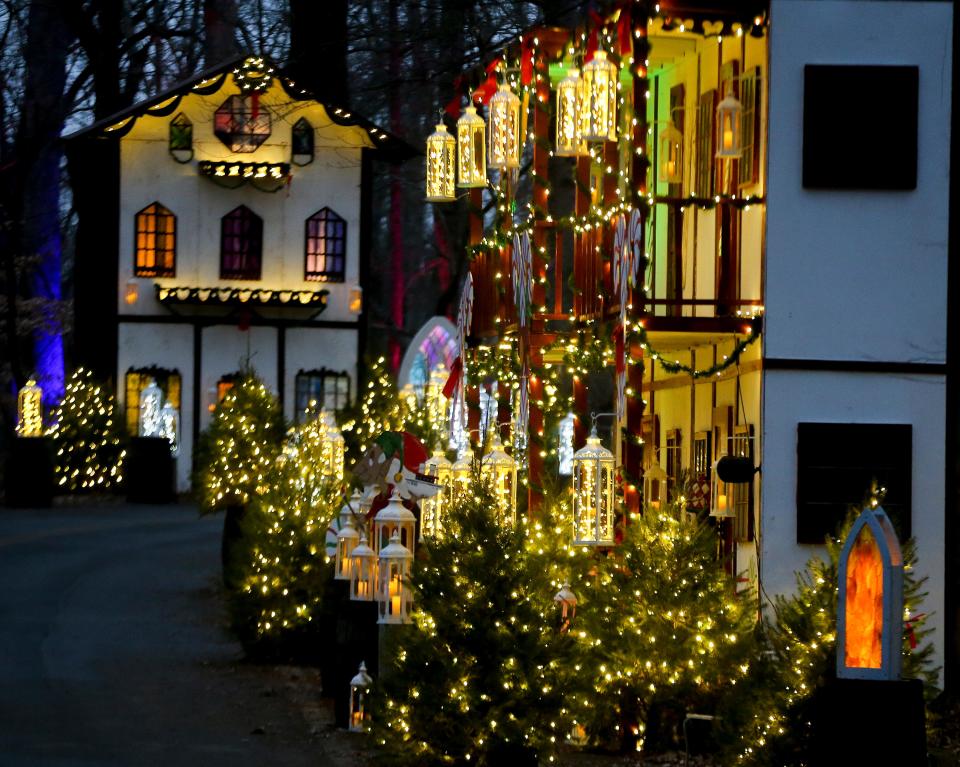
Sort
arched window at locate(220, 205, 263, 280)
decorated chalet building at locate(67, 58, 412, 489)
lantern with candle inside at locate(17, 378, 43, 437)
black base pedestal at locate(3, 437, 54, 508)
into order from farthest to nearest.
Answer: arched window at locate(220, 205, 263, 280) → decorated chalet building at locate(67, 58, 412, 489) → lantern with candle inside at locate(17, 378, 43, 437) → black base pedestal at locate(3, 437, 54, 508)

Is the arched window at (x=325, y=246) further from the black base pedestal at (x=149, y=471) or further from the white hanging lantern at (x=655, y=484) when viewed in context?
the white hanging lantern at (x=655, y=484)

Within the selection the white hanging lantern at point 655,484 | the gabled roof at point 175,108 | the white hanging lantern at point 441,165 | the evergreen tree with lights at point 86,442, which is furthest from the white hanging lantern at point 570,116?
the evergreen tree with lights at point 86,442

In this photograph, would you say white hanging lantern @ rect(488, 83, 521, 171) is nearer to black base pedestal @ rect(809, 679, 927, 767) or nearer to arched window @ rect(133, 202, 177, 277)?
black base pedestal @ rect(809, 679, 927, 767)

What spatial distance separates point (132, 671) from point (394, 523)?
14.1 feet

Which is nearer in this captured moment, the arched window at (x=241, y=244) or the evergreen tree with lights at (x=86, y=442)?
the evergreen tree with lights at (x=86, y=442)

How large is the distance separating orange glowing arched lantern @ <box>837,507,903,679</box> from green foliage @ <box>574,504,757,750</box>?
3.75 meters

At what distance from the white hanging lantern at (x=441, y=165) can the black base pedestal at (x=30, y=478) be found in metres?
18.9

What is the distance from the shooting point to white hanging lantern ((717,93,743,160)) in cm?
1518

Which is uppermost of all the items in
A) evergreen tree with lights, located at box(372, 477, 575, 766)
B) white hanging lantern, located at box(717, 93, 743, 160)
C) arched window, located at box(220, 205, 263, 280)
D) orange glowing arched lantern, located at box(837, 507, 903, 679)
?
arched window, located at box(220, 205, 263, 280)

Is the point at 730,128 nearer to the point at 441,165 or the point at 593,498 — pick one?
the point at 593,498

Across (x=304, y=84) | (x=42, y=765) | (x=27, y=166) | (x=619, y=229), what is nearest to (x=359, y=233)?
(x=27, y=166)

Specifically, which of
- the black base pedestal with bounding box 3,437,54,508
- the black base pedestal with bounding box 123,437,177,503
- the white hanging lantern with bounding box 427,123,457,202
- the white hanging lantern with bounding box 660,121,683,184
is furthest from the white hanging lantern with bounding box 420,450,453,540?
the black base pedestal with bounding box 123,437,177,503

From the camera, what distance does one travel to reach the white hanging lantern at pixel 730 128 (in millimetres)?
15180

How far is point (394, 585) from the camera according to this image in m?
13.5
